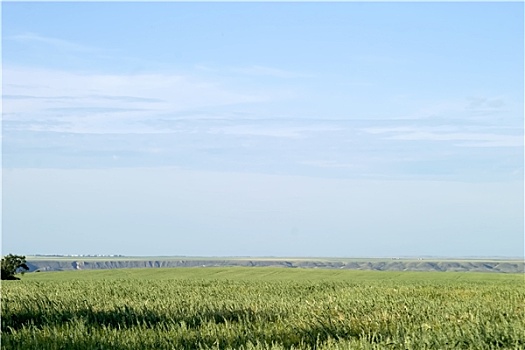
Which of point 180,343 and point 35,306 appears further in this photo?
point 35,306

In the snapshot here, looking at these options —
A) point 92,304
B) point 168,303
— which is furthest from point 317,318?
point 92,304

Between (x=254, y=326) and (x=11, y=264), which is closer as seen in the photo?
(x=254, y=326)

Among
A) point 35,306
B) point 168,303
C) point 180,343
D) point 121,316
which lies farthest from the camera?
point 168,303

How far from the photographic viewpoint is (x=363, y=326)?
10914 mm

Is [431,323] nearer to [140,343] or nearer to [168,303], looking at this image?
[140,343]

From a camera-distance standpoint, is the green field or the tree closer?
the green field

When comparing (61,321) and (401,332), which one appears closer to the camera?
(401,332)

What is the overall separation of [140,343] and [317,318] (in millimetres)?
3278

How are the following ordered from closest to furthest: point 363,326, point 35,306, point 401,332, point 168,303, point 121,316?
point 401,332
point 363,326
point 121,316
point 35,306
point 168,303

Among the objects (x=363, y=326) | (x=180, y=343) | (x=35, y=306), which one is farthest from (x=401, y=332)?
(x=35, y=306)

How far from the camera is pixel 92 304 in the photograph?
14031 mm

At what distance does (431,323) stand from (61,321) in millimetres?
5502

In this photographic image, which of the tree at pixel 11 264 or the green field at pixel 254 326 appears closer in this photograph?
the green field at pixel 254 326

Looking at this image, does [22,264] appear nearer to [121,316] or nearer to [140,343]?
[121,316]
